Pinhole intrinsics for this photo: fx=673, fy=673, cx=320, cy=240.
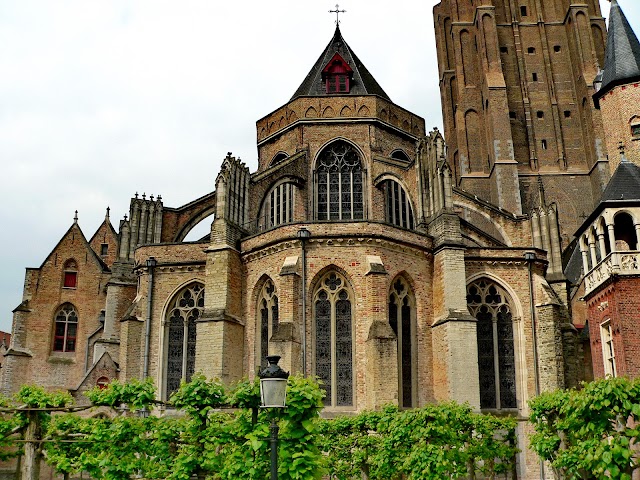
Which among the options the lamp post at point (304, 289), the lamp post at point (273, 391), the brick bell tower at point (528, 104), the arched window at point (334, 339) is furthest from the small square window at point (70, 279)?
the lamp post at point (273, 391)

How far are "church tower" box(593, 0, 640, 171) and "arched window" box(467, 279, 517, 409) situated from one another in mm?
7637

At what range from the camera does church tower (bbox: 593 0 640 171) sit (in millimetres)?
26531

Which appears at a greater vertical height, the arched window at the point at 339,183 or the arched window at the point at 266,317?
the arched window at the point at 339,183

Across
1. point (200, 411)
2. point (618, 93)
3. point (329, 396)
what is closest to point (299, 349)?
point (329, 396)

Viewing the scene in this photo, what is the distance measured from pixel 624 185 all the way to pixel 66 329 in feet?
83.1

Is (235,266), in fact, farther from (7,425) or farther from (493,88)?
(493,88)

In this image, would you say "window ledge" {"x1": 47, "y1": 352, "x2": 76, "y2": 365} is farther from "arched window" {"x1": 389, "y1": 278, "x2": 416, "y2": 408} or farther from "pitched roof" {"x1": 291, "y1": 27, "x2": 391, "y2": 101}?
"arched window" {"x1": 389, "y1": 278, "x2": 416, "y2": 408}

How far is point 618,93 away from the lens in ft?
89.7

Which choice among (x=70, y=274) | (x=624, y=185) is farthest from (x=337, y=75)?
(x=70, y=274)

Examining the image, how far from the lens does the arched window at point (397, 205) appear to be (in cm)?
2906

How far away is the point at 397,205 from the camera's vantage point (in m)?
29.5

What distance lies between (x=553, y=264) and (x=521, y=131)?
70.3ft

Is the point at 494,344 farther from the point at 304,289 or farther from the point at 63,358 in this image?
the point at 63,358

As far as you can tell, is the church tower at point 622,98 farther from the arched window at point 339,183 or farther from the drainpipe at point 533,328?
the arched window at point 339,183
